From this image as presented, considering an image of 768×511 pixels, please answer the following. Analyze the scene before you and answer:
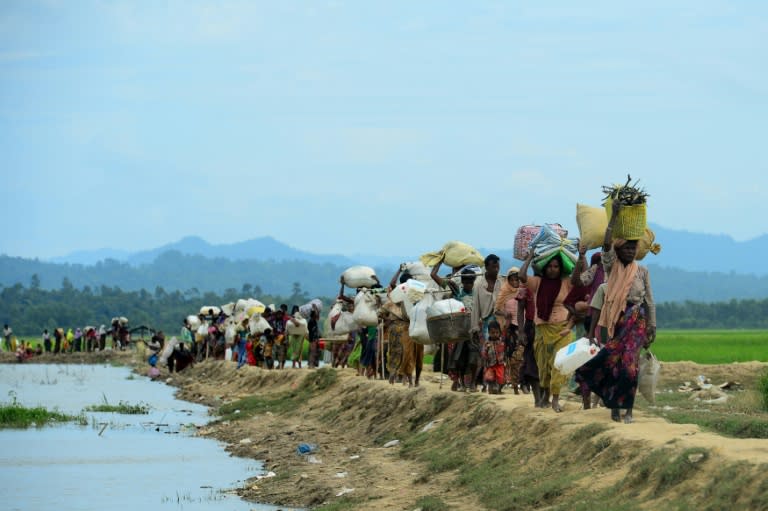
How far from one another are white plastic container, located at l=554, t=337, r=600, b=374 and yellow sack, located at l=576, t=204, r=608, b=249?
3.36 feet

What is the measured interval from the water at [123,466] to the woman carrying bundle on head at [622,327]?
355 cm

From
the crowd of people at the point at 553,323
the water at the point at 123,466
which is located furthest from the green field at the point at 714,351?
the crowd of people at the point at 553,323

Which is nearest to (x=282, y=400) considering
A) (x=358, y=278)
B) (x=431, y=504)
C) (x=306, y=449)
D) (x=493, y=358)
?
(x=358, y=278)

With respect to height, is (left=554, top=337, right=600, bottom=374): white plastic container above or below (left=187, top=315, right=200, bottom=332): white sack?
above

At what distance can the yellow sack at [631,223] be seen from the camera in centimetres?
1068

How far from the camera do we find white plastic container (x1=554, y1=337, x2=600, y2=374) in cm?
1080

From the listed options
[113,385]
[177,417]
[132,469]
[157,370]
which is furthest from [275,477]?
[157,370]

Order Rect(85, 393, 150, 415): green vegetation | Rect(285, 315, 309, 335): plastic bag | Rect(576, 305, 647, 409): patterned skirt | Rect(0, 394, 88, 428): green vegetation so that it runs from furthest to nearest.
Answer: Rect(285, 315, 309, 335): plastic bag, Rect(85, 393, 150, 415): green vegetation, Rect(0, 394, 88, 428): green vegetation, Rect(576, 305, 647, 409): patterned skirt

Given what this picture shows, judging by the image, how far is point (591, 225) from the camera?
1145 centimetres

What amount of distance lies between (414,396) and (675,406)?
428cm

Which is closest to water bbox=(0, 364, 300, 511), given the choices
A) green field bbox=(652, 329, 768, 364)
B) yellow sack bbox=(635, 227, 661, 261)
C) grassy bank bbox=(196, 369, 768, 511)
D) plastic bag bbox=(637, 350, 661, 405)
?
grassy bank bbox=(196, 369, 768, 511)

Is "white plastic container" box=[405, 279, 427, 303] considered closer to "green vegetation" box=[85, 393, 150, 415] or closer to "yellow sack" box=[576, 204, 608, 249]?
"yellow sack" box=[576, 204, 608, 249]

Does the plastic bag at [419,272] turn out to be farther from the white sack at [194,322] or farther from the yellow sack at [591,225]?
the white sack at [194,322]

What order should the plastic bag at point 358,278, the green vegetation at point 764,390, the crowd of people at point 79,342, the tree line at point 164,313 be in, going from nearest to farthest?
the green vegetation at point 764,390 < the plastic bag at point 358,278 < the crowd of people at point 79,342 < the tree line at point 164,313
